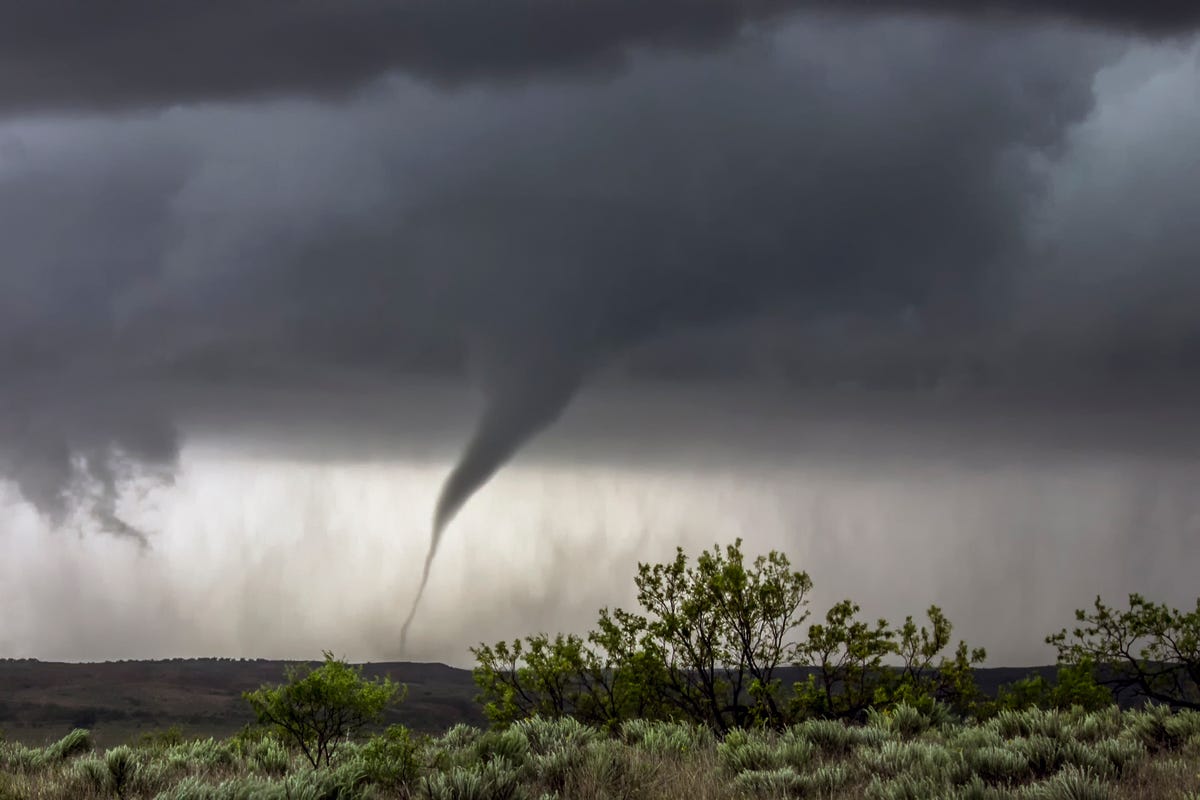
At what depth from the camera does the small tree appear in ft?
50.5

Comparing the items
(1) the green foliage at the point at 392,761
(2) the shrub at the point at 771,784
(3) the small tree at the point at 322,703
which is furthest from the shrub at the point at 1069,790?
(3) the small tree at the point at 322,703

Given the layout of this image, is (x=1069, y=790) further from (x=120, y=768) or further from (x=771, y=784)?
(x=120, y=768)

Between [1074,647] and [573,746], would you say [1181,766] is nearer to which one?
[573,746]

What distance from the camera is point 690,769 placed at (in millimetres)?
11164

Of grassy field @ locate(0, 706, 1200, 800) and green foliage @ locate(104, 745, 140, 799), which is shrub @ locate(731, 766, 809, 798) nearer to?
grassy field @ locate(0, 706, 1200, 800)

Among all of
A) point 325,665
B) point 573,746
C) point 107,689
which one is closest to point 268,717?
point 325,665

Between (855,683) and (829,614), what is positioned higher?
(829,614)

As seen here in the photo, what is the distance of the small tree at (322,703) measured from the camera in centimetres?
1540

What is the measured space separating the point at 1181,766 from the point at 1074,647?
3286 cm

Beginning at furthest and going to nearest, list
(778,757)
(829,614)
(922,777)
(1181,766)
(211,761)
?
(829,614) → (211,761) → (778,757) → (1181,766) → (922,777)

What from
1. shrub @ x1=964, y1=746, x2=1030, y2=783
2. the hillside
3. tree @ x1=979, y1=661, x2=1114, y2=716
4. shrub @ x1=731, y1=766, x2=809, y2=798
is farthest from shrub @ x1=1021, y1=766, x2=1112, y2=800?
the hillside

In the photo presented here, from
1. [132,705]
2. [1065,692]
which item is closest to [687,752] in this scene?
[1065,692]

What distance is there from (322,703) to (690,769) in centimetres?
732

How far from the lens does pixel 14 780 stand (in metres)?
10.9
